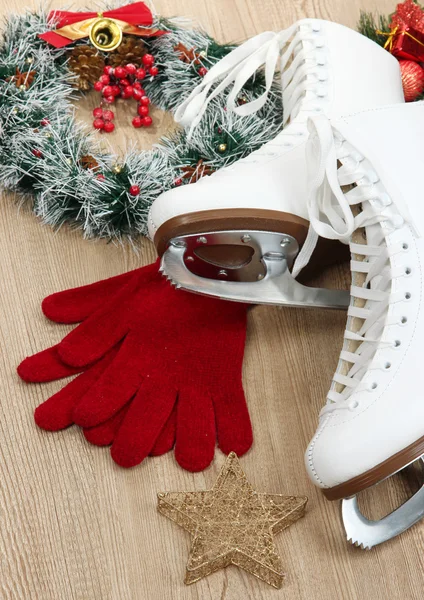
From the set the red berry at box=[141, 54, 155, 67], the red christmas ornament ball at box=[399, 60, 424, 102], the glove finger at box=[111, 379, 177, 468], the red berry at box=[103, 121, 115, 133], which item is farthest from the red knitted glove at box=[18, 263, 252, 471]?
the red christmas ornament ball at box=[399, 60, 424, 102]

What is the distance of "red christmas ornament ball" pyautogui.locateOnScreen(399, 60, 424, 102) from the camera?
1.18 m

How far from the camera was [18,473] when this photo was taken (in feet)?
3.29

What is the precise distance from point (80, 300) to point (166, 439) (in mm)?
255

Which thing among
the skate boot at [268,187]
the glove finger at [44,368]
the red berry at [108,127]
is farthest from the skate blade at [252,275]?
the red berry at [108,127]

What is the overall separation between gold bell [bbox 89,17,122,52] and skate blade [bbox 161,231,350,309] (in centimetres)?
43

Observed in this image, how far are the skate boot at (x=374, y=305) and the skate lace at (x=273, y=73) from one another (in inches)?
6.2

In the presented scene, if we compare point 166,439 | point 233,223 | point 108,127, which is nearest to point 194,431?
point 166,439

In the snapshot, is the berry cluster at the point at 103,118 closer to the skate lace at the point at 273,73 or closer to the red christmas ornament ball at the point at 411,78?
the skate lace at the point at 273,73

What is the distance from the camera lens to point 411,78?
1177 millimetres

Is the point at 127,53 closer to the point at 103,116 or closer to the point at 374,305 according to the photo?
the point at 103,116

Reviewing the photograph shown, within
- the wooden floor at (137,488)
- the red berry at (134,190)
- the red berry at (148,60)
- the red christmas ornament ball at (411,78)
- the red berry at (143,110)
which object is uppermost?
the red christmas ornament ball at (411,78)

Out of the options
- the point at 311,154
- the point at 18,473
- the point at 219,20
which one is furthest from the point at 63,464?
the point at 219,20

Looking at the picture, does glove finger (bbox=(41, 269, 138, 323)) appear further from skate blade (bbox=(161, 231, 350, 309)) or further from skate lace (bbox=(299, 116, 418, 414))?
skate lace (bbox=(299, 116, 418, 414))

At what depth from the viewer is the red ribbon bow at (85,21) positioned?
3.91 feet
